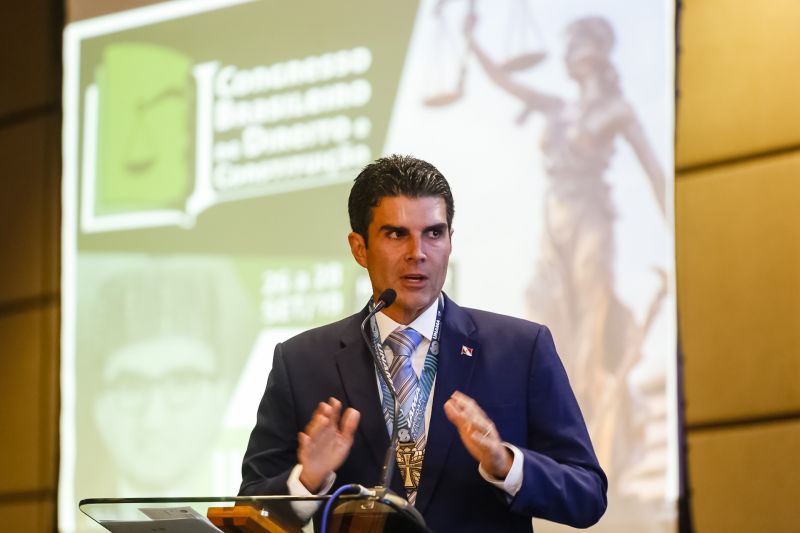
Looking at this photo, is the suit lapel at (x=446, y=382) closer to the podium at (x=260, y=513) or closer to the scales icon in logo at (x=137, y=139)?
the podium at (x=260, y=513)

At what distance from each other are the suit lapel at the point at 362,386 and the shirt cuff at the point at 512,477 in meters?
0.28

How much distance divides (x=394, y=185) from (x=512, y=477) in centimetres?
66

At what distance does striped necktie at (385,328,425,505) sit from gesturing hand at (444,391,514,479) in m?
0.25

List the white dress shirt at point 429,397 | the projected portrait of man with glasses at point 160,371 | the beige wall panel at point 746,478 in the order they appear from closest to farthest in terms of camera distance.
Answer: the white dress shirt at point 429,397 < the beige wall panel at point 746,478 < the projected portrait of man with glasses at point 160,371

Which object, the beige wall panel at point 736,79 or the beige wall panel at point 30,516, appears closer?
the beige wall panel at point 736,79

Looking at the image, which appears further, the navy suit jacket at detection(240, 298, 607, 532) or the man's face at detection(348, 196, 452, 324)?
the man's face at detection(348, 196, 452, 324)

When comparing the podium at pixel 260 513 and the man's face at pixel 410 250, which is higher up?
the man's face at pixel 410 250

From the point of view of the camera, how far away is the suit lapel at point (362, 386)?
2.25m

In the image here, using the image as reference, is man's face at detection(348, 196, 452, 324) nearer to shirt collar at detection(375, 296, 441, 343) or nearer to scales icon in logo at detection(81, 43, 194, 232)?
shirt collar at detection(375, 296, 441, 343)

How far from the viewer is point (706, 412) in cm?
347

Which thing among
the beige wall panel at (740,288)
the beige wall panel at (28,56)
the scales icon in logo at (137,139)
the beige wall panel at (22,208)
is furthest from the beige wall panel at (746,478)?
the beige wall panel at (28,56)

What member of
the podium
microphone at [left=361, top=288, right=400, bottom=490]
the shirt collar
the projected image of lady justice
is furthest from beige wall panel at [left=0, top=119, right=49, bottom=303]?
the podium

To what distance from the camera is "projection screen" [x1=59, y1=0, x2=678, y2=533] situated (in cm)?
362

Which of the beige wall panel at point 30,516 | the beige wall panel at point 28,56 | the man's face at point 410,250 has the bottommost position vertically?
the beige wall panel at point 30,516
